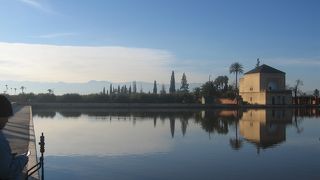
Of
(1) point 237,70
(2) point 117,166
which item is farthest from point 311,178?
(1) point 237,70

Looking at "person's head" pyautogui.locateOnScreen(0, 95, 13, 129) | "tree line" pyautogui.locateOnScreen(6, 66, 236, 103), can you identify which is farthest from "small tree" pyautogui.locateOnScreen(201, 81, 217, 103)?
"person's head" pyautogui.locateOnScreen(0, 95, 13, 129)

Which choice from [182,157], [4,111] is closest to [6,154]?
[4,111]

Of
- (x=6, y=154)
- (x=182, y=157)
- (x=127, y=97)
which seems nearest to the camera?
(x=6, y=154)

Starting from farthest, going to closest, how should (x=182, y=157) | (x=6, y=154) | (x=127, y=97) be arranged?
(x=127, y=97) < (x=182, y=157) < (x=6, y=154)

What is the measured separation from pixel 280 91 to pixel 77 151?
187 feet

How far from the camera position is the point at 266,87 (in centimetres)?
6975

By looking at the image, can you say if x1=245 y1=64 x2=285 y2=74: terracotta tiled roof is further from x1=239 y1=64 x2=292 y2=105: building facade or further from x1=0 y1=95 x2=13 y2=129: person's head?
x1=0 y1=95 x2=13 y2=129: person's head

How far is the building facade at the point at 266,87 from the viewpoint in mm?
67812

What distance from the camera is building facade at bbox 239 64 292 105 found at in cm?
6781

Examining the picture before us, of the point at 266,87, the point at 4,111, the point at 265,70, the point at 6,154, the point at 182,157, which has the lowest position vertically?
the point at 182,157

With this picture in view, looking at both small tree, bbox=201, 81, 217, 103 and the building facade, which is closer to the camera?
the building facade

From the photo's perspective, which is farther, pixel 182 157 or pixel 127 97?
pixel 127 97

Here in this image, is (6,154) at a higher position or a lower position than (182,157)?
higher

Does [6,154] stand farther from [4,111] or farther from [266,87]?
[266,87]
